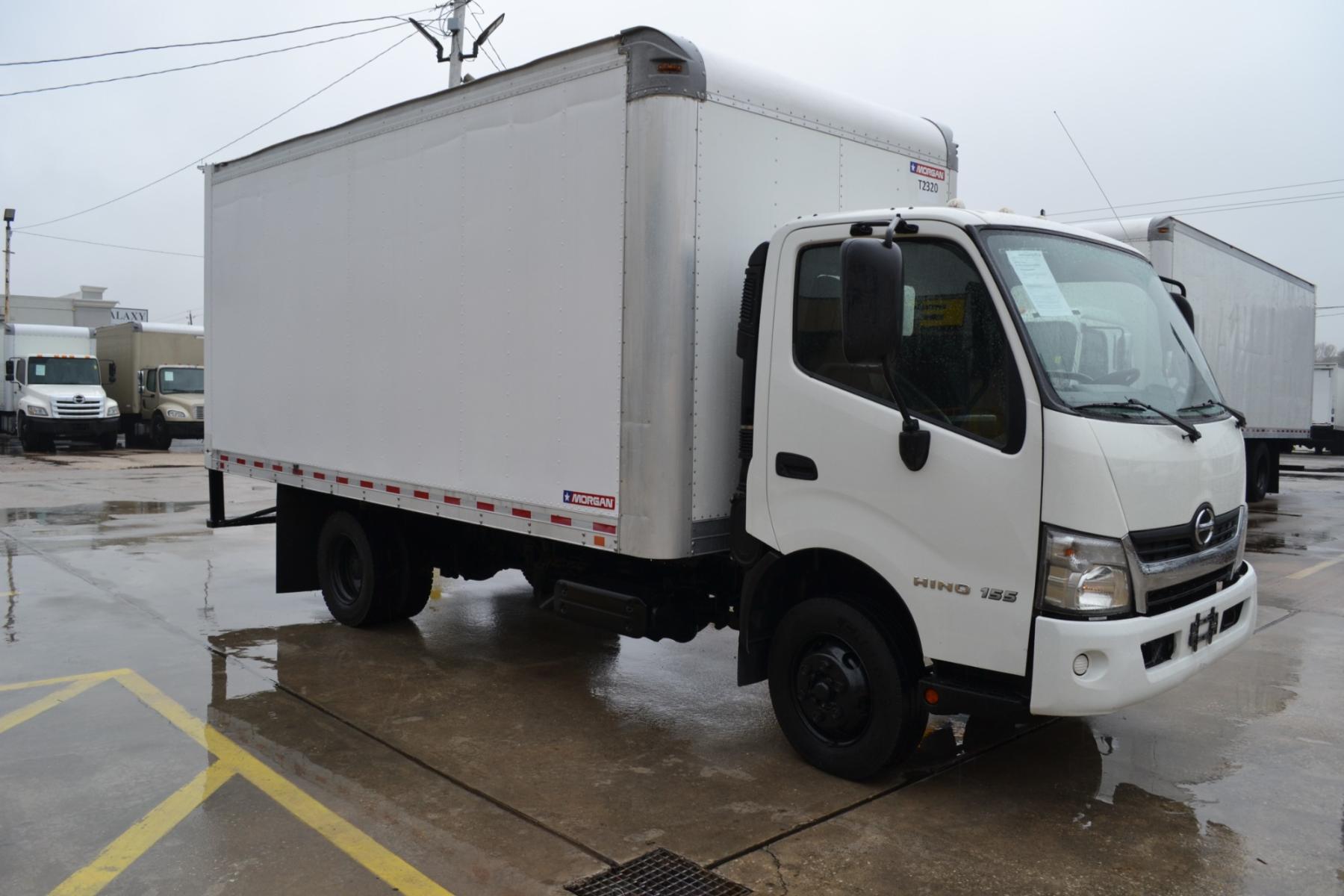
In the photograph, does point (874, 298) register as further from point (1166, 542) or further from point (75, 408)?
point (75, 408)

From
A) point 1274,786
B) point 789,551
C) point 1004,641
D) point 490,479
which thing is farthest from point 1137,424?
point 490,479

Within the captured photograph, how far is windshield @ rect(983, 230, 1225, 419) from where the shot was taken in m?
4.36

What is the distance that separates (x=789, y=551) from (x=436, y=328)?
286cm

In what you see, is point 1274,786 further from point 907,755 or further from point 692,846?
point 692,846

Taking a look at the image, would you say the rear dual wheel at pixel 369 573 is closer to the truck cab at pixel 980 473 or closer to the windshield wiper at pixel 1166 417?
the truck cab at pixel 980 473

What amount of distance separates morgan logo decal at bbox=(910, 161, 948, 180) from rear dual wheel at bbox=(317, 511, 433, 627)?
439 centimetres

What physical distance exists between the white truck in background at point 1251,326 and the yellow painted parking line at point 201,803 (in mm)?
11044

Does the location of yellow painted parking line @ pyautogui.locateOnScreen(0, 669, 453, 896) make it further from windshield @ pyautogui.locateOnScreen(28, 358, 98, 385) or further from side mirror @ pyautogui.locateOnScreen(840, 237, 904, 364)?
windshield @ pyautogui.locateOnScreen(28, 358, 98, 385)

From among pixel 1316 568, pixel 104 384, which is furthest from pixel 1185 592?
pixel 104 384

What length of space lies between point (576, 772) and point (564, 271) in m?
2.58

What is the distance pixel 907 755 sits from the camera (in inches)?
193

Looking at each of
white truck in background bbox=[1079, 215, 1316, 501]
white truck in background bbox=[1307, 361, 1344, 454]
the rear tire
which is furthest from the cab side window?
white truck in background bbox=[1307, 361, 1344, 454]

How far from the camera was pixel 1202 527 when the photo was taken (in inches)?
180

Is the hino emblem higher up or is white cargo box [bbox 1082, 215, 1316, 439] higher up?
white cargo box [bbox 1082, 215, 1316, 439]
